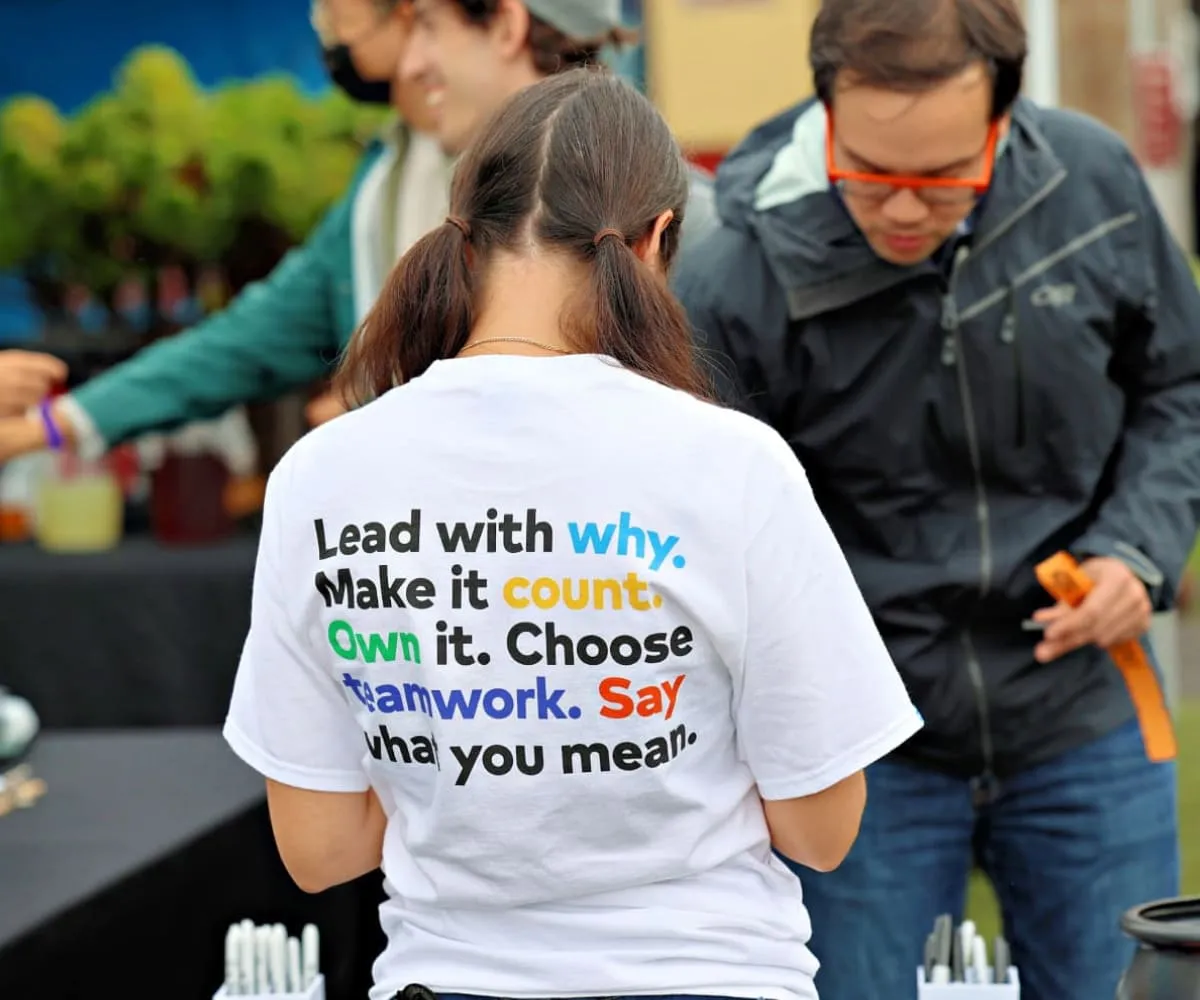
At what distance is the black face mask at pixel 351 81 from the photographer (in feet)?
8.62

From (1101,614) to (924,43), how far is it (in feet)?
1.97

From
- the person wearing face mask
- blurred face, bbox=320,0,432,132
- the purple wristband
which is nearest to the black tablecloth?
the person wearing face mask

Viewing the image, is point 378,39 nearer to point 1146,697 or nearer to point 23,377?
point 23,377

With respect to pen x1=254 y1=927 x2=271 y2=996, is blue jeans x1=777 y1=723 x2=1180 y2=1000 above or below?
below

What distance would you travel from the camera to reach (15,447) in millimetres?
2711

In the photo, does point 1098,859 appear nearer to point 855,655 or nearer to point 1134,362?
point 1134,362

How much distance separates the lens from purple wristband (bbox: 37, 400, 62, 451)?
2795mm

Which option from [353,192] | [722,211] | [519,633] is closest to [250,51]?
[353,192]

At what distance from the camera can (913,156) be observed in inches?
73.4

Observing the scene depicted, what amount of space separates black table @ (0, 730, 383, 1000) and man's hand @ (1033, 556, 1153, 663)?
104cm

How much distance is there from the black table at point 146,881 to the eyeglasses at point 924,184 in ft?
3.58

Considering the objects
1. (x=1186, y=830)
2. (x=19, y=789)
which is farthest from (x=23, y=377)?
(x=1186, y=830)

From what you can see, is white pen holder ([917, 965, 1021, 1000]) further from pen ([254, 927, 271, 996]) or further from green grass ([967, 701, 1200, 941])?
green grass ([967, 701, 1200, 941])

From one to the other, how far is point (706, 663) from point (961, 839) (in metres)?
0.86
